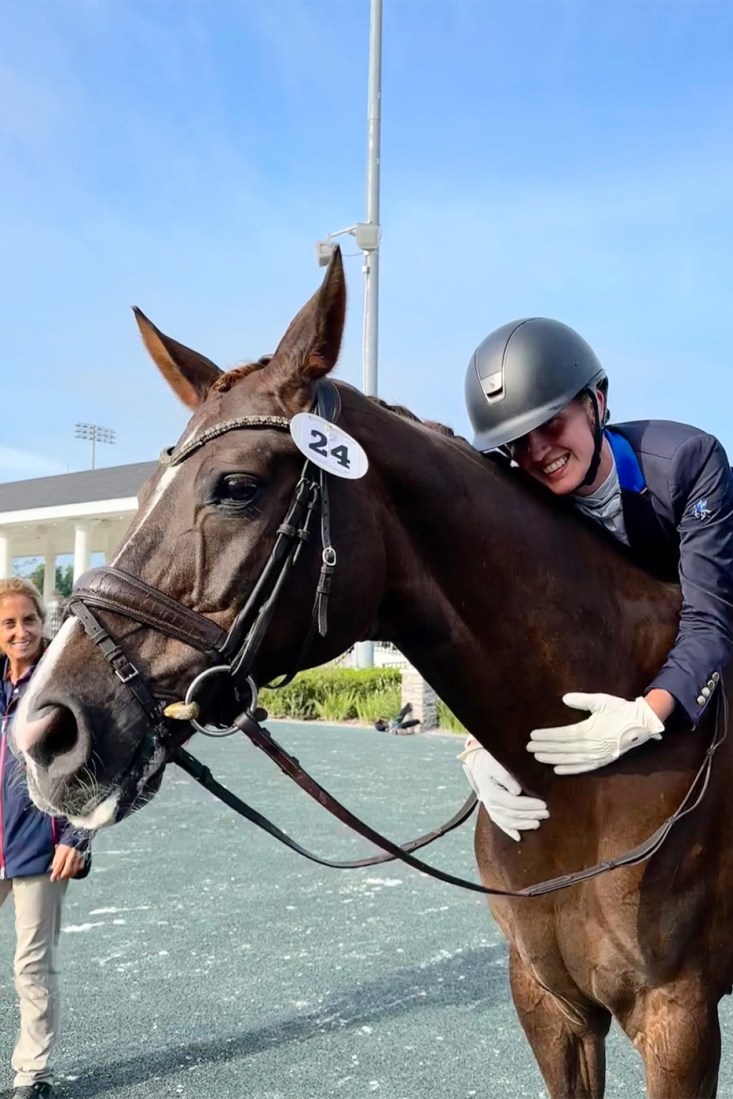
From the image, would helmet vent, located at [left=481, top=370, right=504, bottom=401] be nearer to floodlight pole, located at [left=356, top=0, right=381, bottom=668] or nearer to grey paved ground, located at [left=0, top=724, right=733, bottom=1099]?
grey paved ground, located at [left=0, top=724, right=733, bottom=1099]

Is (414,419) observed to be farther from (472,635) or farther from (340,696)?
(340,696)

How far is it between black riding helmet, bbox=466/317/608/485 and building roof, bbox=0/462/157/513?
25827 millimetres

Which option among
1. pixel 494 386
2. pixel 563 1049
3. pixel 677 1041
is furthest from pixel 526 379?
pixel 563 1049

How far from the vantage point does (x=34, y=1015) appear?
3891 millimetres

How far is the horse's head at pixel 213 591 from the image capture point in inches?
68.0

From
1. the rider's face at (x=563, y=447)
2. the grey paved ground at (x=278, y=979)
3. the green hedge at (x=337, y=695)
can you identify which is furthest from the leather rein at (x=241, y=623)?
the green hedge at (x=337, y=695)

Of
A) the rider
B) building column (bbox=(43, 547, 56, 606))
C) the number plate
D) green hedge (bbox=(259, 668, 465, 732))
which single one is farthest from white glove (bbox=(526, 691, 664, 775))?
building column (bbox=(43, 547, 56, 606))

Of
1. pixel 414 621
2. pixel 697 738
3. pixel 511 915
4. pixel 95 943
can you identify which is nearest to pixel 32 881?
pixel 95 943

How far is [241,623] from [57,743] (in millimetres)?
425

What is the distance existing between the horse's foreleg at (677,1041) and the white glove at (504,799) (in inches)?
18.9

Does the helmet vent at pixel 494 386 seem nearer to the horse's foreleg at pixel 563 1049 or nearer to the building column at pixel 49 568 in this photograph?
the horse's foreleg at pixel 563 1049

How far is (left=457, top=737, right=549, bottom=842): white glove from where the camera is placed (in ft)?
7.34

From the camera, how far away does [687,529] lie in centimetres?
228

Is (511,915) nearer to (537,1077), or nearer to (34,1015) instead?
(537,1077)
